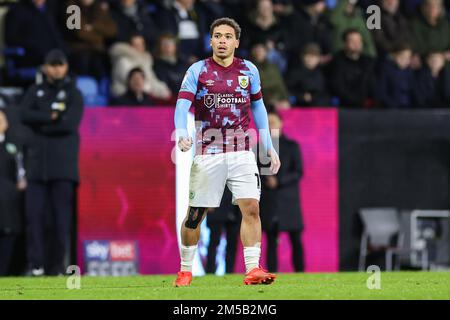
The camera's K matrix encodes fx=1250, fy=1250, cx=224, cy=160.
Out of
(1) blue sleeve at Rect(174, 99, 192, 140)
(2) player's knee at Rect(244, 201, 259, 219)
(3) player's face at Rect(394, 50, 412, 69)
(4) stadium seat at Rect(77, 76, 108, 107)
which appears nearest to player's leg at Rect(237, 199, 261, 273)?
(2) player's knee at Rect(244, 201, 259, 219)

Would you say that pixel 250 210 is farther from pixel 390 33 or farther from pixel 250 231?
pixel 390 33

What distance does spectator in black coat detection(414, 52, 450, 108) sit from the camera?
19.2 metres

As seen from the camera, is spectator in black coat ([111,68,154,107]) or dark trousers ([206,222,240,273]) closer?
dark trousers ([206,222,240,273])

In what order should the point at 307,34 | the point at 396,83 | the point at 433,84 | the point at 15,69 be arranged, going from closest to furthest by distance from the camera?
the point at 15,69, the point at 396,83, the point at 433,84, the point at 307,34

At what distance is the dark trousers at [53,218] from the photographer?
15.7 meters

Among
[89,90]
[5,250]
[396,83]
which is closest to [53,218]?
[5,250]

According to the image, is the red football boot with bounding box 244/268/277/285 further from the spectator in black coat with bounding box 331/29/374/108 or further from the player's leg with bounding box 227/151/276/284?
the spectator in black coat with bounding box 331/29/374/108

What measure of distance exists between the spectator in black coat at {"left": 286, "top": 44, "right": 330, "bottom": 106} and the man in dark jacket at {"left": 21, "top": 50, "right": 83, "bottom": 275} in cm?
405

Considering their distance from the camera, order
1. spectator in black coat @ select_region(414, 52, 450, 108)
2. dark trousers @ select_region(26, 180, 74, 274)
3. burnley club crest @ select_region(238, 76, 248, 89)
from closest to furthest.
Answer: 1. burnley club crest @ select_region(238, 76, 248, 89)
2. dark trousers @ select_region(26, 180, 74, 274)
3. spectator in black coat @ select_region(414, 52, 450, 108)

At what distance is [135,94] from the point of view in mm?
17906

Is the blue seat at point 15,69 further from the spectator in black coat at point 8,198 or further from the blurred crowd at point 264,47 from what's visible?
the spectator in black coat at point 8,198

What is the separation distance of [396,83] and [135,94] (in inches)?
159

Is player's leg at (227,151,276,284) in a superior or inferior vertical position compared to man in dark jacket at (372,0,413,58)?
inferior
